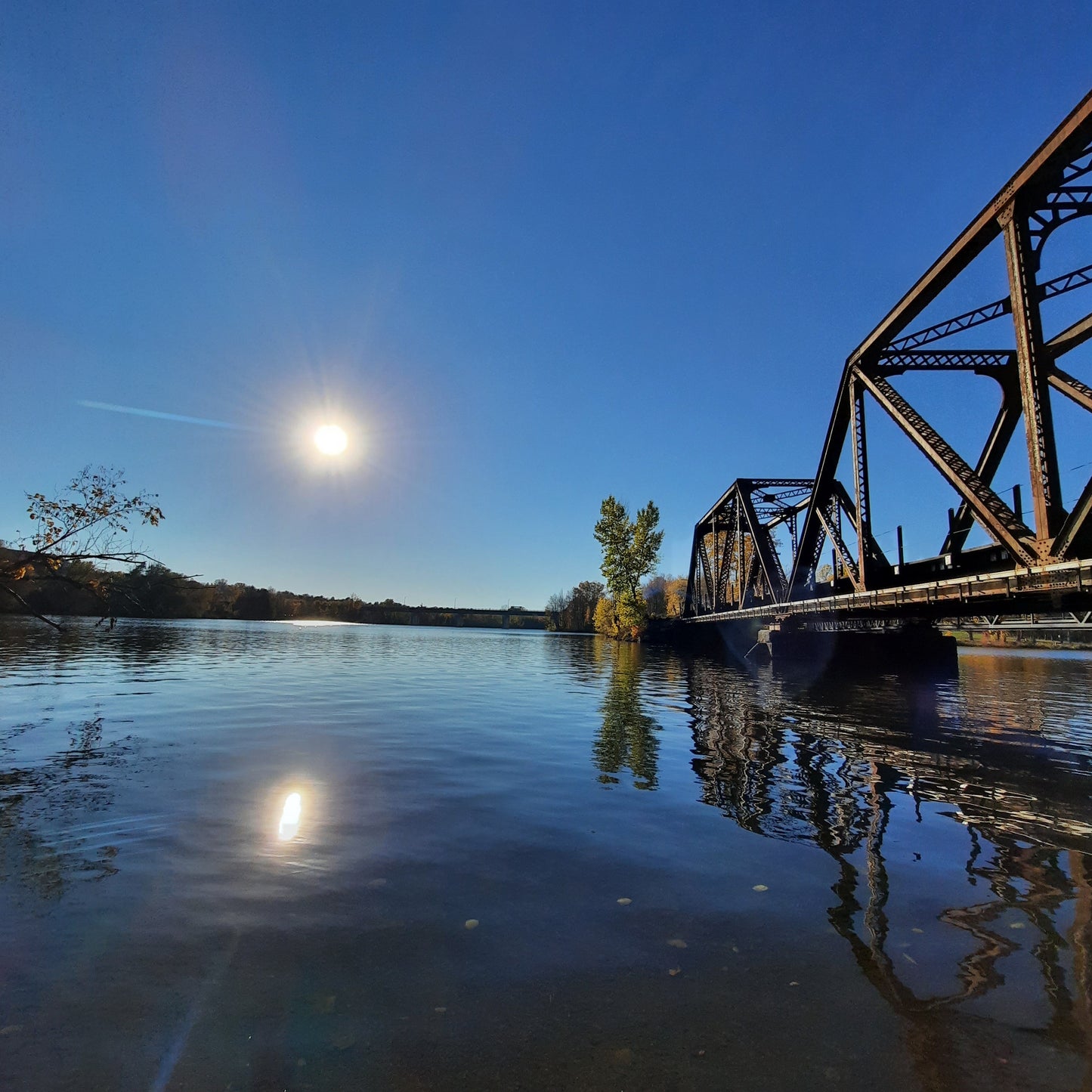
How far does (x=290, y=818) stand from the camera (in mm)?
7953

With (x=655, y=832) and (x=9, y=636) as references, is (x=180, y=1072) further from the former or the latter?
(x=9, y=636)

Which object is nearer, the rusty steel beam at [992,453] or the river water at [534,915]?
the river water at [534,915]

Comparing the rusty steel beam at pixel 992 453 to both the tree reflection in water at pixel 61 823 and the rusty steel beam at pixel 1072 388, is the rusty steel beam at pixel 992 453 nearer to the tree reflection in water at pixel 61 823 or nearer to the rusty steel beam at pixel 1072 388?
the rusty steel beam at pixel 1072 388

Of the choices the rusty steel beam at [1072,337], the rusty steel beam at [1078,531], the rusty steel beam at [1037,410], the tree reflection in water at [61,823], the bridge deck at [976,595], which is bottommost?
the tree reflection in water at [61,823]

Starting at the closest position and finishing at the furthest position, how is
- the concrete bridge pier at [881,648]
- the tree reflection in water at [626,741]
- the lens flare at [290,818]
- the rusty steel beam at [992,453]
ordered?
1. the lens flare at [290,818]
2. the tree reflection in water at [626,741]
3. the rusty steel beam at [992,453]
4. the concrete bridge pier at [881,648]

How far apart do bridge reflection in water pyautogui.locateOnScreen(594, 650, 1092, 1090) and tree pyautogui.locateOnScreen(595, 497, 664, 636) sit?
6915cm

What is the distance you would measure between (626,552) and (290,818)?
85228 mm

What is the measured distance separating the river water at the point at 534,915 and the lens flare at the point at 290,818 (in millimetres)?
60

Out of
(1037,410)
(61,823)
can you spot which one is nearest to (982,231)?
(1037,410)

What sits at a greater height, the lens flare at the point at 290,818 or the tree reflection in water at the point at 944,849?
the tree reflection in water at the point at 944,849

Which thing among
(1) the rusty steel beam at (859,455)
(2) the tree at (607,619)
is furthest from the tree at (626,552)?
(1) the rusty steel beam at (859,455)

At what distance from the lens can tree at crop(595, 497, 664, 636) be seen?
89562 mm

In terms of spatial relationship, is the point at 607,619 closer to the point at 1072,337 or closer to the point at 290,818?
the point at 1072,337

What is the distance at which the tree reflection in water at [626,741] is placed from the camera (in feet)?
36.1
